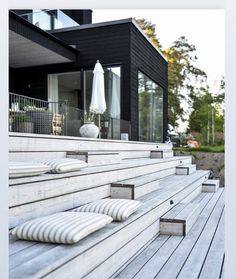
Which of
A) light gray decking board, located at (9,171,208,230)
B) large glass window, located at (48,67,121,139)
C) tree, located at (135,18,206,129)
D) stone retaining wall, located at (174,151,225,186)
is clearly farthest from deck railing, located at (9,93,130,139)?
tree, located at (135,18,206,129)

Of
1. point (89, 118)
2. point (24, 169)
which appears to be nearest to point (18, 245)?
point (24, 169)

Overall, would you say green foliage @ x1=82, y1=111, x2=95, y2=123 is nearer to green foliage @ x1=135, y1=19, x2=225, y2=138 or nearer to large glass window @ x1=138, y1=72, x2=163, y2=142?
large glass window @ x1=138, y1=72, x2=163, y2=142

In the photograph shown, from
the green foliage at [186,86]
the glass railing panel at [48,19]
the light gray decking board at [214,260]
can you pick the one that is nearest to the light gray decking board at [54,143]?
the light gray decking board at [214,260]

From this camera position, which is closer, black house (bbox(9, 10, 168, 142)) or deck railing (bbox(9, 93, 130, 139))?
deck railing (bbox(9, 93, 130, 139))

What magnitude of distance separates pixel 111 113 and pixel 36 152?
14.8 ft

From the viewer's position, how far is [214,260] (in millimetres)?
2402

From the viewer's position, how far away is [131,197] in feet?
9.87

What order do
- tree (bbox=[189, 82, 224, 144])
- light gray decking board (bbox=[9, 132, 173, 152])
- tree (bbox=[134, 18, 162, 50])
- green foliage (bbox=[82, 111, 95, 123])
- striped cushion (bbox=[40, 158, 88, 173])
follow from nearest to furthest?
striped cushion (bbox=[40, 158, 88, 173])
light gray decking board (bbox=[9, 132, 173, 152])
green foliage (bbox=[82, 111, 95, 123])
tree (bbox=[189, 82, 224, 144])
tree (bbox=[134, 18, 162, 50])

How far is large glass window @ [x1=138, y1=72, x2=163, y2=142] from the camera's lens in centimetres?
824

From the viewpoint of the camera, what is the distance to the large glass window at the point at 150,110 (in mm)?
8242

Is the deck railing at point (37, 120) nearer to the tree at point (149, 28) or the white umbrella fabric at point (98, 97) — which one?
the white umbrella fabric at point (98, 97)
